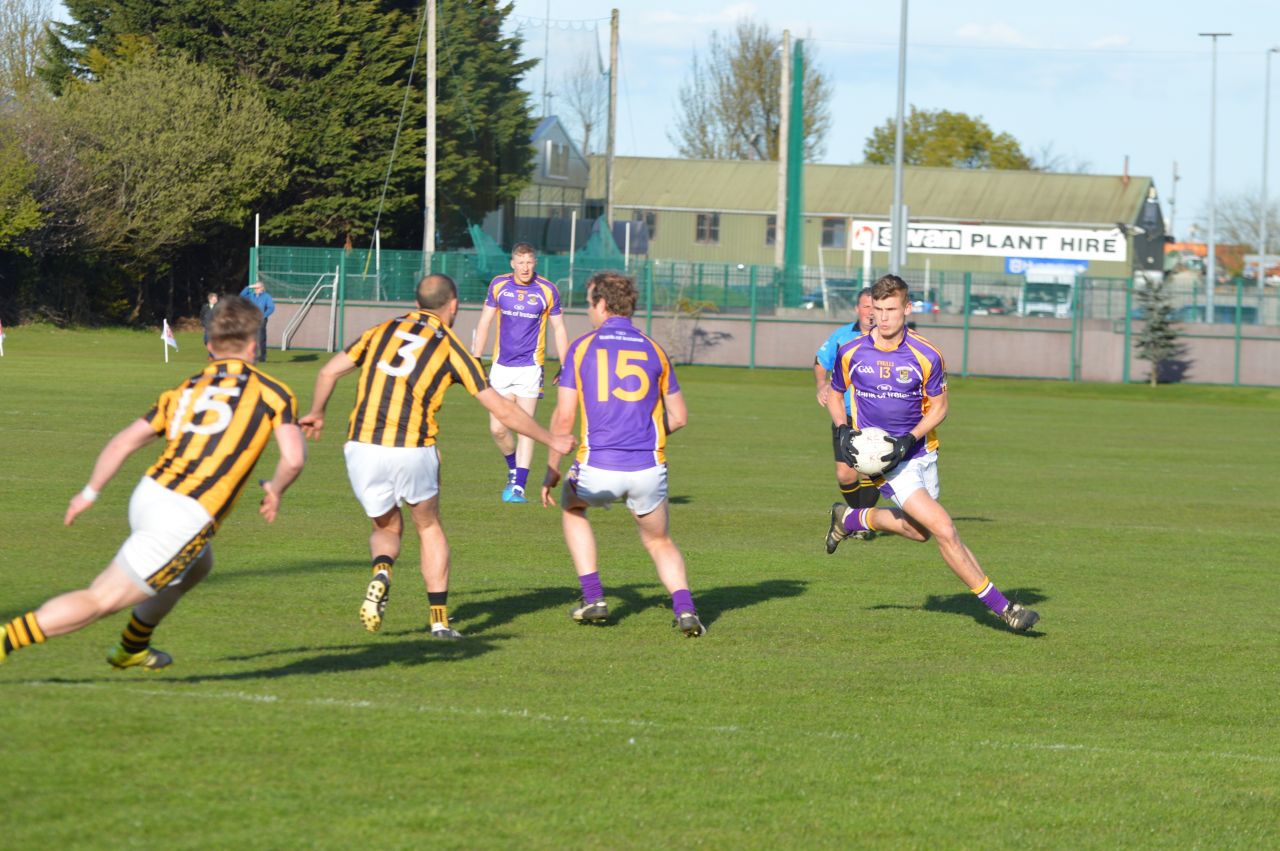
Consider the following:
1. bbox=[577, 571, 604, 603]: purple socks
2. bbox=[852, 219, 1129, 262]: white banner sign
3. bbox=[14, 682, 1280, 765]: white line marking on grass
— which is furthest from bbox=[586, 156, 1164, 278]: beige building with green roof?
bbox=[14, 682, 1280, 765]: white line marking on grass

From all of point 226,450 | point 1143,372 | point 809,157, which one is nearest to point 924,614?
point 226,450

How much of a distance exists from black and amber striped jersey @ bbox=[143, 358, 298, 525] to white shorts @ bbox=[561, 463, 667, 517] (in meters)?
2.26

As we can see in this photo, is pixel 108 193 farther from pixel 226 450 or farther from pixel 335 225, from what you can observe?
pixel 226 450

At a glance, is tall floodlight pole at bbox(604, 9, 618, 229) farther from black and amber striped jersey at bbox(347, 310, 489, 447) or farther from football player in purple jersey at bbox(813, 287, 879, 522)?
black and amber striped jersey at bbox(347, 310, 489, 447)

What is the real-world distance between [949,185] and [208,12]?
38112 mm

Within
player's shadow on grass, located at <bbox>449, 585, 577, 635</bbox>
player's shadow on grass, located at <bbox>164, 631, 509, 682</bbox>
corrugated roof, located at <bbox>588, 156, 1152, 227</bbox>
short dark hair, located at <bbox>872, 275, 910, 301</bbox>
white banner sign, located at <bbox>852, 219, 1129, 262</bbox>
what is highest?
corrugated roof, located at <bbox>588, 156, 1152, 227</bbox>

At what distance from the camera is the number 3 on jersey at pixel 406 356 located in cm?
805

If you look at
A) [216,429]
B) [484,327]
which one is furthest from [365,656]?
[484,327]

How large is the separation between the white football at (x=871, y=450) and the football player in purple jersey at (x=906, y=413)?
3 centimetres

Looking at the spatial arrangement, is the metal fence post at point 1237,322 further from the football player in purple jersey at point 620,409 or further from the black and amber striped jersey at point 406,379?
the black and amber striped jersey at point 406,379

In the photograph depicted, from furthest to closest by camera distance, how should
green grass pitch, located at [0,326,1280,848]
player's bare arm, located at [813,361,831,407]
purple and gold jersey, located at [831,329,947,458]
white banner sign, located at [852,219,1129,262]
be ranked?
white banner sign, located at [852,219,1129,262] < player's bare arm, located at [813,361,831,407] < purple and gold jersey, located at [831,329,947,458] < green grass pitch, located at [0,326,1280,848]

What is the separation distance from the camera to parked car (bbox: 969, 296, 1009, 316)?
42844 mm

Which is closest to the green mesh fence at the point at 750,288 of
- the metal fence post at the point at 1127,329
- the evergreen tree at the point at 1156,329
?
the metal fence post at the point at 1127,329

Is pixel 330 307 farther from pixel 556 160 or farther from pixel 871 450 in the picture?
pixel 871 450
